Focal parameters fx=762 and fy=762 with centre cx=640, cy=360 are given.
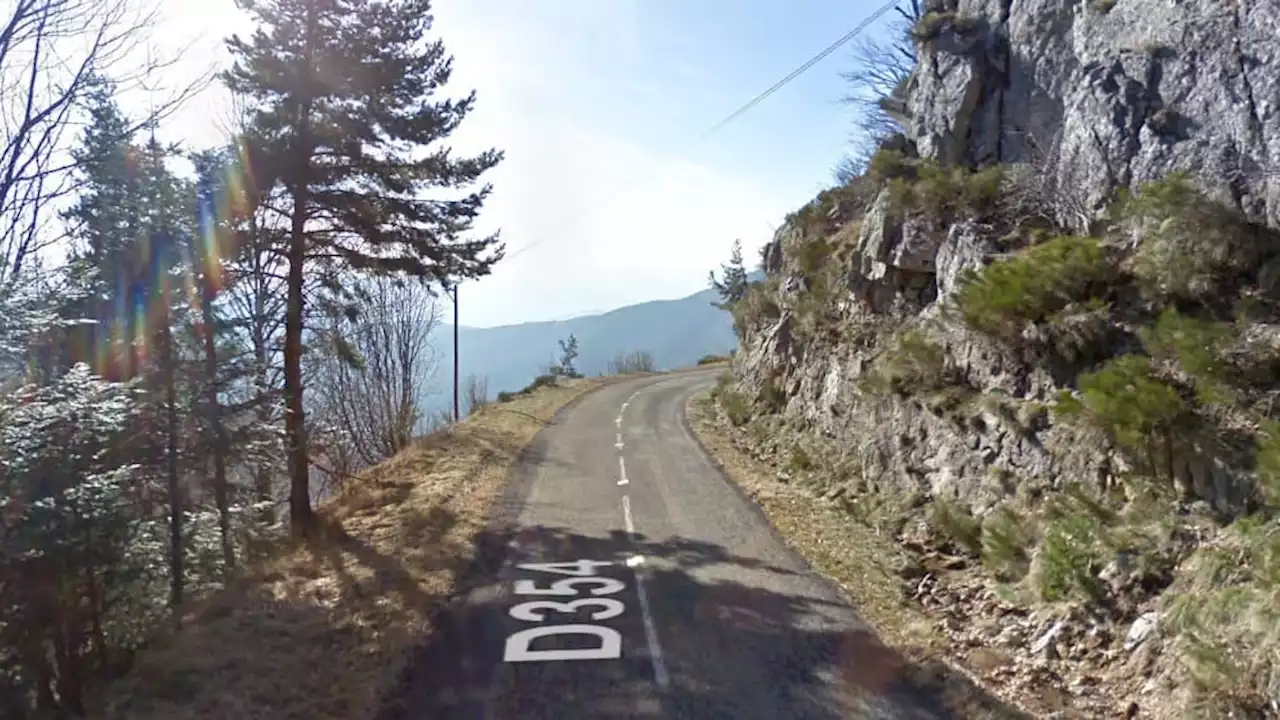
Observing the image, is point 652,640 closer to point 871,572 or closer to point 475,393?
point 871,572

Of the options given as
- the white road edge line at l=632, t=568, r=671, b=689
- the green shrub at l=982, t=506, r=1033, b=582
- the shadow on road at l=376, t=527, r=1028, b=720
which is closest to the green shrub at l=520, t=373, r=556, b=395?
the white road edge line at l=632, t=568, r=671, b=689

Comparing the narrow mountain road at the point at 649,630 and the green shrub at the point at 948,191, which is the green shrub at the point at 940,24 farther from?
the narrow mountain road at the point at 649,630

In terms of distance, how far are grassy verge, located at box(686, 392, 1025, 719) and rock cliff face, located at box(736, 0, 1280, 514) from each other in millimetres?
1045

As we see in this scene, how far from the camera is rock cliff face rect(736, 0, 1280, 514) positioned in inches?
336

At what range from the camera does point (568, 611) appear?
7.83 m

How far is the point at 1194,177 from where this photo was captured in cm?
874

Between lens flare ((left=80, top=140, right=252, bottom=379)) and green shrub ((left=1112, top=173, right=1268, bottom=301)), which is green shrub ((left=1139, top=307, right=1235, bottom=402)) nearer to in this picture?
green shrub ((left=1112, top=173, right=1268, bottom=301))

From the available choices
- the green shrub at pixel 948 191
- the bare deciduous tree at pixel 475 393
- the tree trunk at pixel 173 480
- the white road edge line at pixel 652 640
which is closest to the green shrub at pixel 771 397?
the green shrub at pixel 948 191

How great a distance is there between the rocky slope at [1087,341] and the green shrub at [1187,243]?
0.08 ft

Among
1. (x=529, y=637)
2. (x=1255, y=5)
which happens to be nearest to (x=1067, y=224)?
(x=1255, y=5)

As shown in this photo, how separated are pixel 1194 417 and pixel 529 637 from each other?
6246 millimetres

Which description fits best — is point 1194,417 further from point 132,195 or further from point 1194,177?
point 132,195

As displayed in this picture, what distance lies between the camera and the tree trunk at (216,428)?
29.7ft

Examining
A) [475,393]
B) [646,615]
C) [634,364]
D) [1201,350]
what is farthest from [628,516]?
[634,364]
